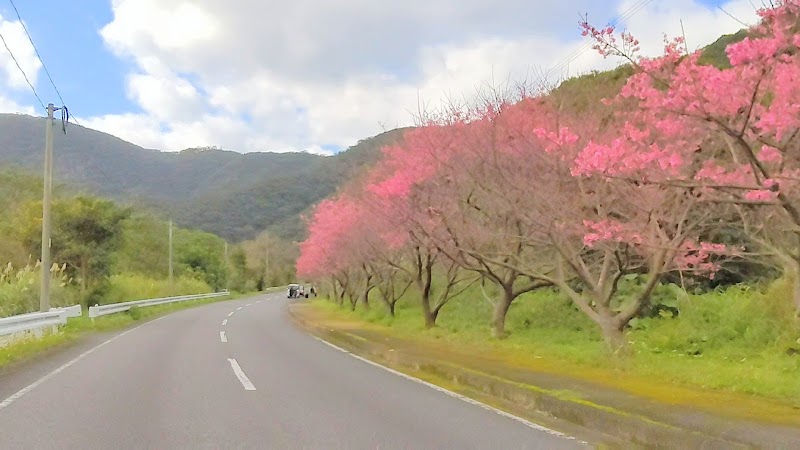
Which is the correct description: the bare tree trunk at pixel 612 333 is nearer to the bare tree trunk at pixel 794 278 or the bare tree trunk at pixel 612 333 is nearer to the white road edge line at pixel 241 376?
the bare tree trunk at pixel 794 278

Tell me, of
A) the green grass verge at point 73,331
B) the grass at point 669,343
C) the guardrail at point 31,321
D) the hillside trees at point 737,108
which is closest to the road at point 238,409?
the green grass verge at point 73,331

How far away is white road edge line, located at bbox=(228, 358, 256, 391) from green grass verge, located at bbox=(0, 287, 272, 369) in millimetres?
4344

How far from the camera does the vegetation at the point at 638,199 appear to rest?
334 inches

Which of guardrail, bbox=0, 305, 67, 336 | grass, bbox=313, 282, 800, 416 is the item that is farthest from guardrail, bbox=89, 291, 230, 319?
grass, bbox=313, 282, 800, 416

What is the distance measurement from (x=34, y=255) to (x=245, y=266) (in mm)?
57246

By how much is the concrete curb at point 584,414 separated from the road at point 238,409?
709mm

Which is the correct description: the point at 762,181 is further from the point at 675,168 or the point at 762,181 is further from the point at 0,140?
the point at 0,140

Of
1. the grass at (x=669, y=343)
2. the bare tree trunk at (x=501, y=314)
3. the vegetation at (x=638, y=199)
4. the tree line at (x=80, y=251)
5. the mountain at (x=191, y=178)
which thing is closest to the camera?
the vegetation at (x=638, y=199)

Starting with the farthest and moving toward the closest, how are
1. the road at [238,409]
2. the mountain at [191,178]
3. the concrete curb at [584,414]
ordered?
the mountain at [191,178]
the road at [238,409]
the concrete curb at [584,414]

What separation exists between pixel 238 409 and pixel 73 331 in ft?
55.4

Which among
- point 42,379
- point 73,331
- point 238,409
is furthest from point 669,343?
point 73,331

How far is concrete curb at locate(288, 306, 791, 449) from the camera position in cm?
658

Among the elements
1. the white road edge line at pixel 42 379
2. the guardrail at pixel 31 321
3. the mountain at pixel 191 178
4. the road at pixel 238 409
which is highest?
the mountain at pixel 191 178

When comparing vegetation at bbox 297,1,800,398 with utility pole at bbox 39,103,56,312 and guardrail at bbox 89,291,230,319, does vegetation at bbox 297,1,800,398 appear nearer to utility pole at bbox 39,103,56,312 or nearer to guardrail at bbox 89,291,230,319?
utility pole at bbox 39,103,56,312
